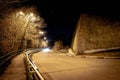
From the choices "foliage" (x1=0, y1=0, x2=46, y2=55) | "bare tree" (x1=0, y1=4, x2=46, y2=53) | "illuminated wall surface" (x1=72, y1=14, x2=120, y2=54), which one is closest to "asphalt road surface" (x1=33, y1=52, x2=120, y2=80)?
→ "illuminated wall surface" (x1=72, y1=14, x2=120, y2=54)

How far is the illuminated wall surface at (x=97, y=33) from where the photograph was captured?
31.9 m

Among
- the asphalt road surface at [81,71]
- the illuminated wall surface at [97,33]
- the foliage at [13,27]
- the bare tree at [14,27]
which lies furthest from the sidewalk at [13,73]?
the illuminated wall surface at [97,33]

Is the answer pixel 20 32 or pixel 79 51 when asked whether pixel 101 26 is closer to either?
pixel 79 51

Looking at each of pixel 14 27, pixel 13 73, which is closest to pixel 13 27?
pixel 14 27

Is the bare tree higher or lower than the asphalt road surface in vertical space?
higher

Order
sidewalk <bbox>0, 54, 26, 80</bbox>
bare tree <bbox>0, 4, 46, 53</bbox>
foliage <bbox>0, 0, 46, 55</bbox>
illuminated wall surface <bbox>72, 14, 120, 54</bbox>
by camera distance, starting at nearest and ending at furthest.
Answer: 1. sidewalk <bbox>0, 54, 26, 80</bbox>
2. illuminated wall surface <bbox>72, 14, 120, 54</bbox>
3. foliage <bbox>0, 0, 46, 55</bbox>
4. bare tree <bbox>0, 4, 46, 53</bbox>

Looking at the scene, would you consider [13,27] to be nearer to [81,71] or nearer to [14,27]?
[14,27]

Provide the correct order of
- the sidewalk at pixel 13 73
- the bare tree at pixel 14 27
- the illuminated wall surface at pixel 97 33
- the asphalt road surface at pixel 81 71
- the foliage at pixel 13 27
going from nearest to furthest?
the sidewalk at pixel 13 73, the asphalt road surface at pixel 81 71, the illuminated wall surface at pixel 97 33, the foliage at pixel 13 27, the bare tree at pixel 14 27

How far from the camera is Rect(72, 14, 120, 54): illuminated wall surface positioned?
31.9 meters

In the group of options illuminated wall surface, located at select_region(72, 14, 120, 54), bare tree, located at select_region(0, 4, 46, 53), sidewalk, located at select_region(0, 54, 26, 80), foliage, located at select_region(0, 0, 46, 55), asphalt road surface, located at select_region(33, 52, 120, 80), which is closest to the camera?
sidewalk, located at select_region(0, 54, 26, 80)

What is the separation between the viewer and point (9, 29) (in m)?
38.0

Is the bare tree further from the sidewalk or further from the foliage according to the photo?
the sidewalk

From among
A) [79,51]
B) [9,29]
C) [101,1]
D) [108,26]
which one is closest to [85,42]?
[79,51]

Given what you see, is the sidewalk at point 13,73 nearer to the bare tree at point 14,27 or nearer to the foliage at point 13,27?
the foliage at point 13,27
